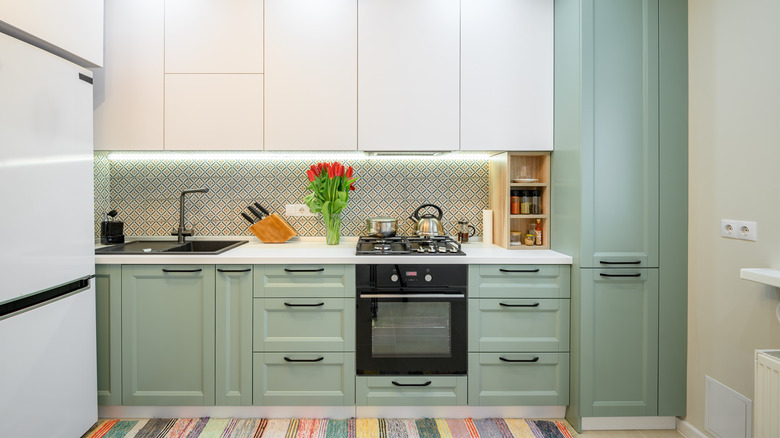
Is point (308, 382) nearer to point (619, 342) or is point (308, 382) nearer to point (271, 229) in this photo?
point (271, 229)

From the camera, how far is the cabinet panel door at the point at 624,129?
231 cm

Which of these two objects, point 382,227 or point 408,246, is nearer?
point 408,246

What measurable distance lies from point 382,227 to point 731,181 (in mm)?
1852

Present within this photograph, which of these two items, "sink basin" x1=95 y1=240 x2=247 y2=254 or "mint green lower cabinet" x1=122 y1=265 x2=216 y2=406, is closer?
"mint green lower cabinet" x1=122 y1=265 x2=216 y2=406

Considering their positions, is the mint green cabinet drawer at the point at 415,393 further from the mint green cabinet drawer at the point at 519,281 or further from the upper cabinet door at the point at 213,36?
the upper cabinet door at the point at 213,36

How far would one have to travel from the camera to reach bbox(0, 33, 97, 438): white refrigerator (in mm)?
1738

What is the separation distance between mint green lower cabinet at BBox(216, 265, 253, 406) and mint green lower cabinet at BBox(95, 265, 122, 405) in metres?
0.54

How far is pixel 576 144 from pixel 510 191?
0.57 meters

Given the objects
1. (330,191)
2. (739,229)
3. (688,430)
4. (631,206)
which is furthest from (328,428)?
(739,229)

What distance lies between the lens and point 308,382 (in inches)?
96.3

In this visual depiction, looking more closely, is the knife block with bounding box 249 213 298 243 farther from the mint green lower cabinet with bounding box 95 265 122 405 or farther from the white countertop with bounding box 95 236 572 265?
the mint green lower cabinet with bounding box 95 265 122 405

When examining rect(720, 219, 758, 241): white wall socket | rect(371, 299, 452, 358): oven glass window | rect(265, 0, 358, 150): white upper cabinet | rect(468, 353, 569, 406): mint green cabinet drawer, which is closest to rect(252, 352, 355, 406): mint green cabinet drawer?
rect(371, 299, 452, 358): oven glass window

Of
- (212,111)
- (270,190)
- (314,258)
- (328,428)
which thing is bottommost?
(328,428)

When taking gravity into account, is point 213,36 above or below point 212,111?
above
